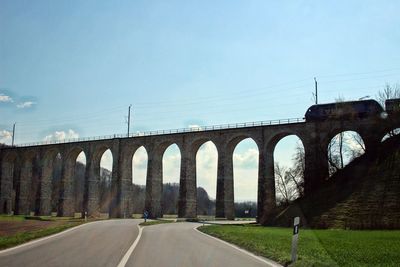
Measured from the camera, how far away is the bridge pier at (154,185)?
6078cm

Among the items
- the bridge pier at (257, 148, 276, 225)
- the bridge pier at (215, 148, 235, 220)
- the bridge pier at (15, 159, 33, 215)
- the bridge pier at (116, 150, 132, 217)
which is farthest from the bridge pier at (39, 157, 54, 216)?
the bridge pier at (257, 148, 276, 225)

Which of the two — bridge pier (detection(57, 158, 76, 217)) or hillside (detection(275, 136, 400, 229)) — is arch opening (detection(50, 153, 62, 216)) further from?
hillside (detection(275, 136, 400, 229))

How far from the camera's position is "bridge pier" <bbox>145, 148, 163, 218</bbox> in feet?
A: 199

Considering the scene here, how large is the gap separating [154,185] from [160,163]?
361 cm

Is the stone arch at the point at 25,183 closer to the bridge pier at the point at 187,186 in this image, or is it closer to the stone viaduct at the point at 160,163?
the stone viaduct at the point at 160,163

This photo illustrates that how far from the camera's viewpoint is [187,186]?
5750 centimetres

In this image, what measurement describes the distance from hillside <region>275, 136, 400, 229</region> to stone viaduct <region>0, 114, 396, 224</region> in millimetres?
4687

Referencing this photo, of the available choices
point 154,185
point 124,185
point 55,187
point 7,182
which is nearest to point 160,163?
point 154,185

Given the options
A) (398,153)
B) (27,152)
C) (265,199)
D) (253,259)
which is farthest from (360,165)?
(27,152)

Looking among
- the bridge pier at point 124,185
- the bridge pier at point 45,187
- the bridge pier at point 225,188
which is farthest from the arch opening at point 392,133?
the bridge pier at point 45,187

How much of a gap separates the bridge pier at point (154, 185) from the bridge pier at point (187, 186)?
525 centimetres

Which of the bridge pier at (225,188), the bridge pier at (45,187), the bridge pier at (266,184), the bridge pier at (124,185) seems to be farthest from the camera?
the bridge pier at (45,187)

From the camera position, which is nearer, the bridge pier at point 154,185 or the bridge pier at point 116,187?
the bridge pier at point 154,185

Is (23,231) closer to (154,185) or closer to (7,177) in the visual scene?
(154,185)
